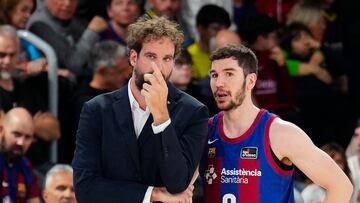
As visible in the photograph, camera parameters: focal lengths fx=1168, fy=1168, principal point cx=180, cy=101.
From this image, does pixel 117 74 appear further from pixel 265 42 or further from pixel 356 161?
pixel 356 161

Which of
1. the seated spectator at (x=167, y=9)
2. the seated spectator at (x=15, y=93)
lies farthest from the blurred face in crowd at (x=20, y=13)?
the seated spectator at (x=167, y=9)

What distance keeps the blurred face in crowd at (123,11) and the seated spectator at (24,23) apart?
2.75 feet

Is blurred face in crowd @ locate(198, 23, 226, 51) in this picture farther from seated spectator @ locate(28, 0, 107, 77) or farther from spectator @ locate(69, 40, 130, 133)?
spectator @ locate(69, 40, 130, 133)

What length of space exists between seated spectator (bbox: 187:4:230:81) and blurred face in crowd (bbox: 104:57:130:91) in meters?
0.98

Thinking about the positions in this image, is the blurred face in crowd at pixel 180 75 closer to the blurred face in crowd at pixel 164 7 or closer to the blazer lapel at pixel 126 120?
the blurred face in crowd at pixel 164 7

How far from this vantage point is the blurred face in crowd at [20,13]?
10070 mm

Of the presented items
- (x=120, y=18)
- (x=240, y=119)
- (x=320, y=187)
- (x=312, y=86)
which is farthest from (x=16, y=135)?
(x=312, y=86)

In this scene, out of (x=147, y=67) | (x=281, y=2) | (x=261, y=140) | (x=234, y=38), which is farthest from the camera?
(x=281, y=2)

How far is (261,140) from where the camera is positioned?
693 centimetres

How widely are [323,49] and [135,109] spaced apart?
5425mm

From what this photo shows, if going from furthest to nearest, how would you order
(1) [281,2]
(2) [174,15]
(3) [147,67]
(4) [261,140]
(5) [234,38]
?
(1) [281,2]
(2) [174,15]
(5) [234,38]
(4) [261,140]
(3) [147,67]

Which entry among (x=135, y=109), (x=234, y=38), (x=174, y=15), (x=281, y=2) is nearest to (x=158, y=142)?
(x=135, y=109)

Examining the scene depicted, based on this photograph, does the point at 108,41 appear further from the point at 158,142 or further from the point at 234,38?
the point at 158,142

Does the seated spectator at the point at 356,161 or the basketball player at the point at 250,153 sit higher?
the basketball player at the point at 250,153
